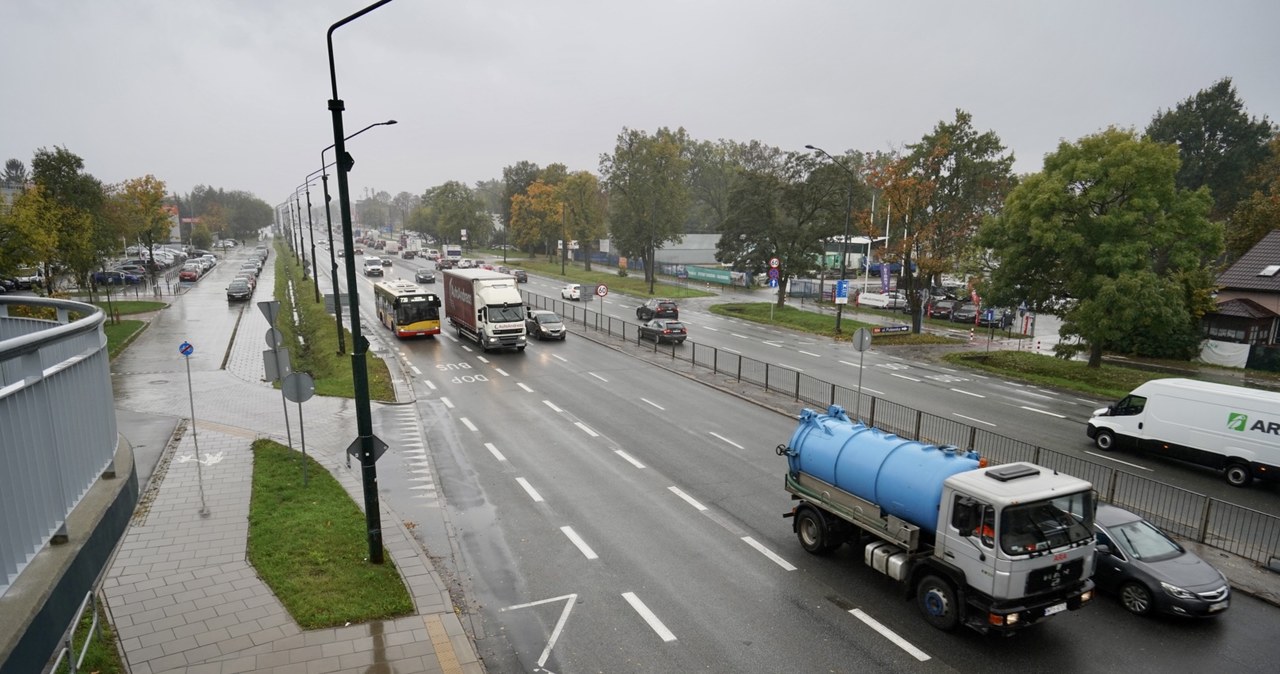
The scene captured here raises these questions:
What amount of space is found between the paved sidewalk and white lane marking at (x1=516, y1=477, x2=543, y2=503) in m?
2.72

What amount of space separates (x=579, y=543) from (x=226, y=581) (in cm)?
536

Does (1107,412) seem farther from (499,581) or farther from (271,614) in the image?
(271,614)

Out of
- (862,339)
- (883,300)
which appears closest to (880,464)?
(862,339)

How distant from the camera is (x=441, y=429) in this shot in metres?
18.9

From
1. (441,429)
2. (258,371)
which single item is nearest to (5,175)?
(258,371)

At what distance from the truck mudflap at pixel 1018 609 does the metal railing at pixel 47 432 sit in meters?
9.61

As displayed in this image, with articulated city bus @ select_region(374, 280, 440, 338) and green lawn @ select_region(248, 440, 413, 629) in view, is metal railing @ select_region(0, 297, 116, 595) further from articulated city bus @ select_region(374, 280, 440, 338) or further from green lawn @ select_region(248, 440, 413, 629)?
articulated city bus @ select_region(374, 280, 440, 338)

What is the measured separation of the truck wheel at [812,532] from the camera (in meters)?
11.2

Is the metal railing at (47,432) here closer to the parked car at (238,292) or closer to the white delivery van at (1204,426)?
the white delivery van at (1204,426)

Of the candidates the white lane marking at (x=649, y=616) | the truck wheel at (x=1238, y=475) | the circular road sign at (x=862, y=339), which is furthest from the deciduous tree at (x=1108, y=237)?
the white lane marking at (x=649, y=616)

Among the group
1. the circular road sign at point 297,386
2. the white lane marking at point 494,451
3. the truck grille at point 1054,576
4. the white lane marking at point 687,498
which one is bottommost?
the white lane marking at point 494,451

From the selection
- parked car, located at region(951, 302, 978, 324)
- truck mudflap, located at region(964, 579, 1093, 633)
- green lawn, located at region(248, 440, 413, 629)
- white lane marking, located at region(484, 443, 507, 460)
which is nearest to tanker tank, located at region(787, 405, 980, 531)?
truck mudflap, located at region(964, 579, 1093, 633)

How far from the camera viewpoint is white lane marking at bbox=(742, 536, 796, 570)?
11.2 metres

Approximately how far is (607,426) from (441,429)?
4613 mm
